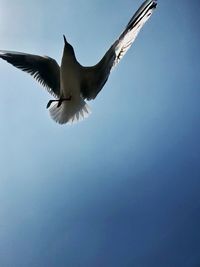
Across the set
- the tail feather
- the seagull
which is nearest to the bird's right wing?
the seagull

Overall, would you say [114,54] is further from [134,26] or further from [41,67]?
[41,67]

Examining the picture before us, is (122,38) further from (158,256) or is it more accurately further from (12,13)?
(158,256)

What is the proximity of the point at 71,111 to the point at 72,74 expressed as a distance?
69 mm

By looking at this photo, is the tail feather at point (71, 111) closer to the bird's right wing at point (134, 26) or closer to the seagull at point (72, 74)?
the seagull at point (72, 74)

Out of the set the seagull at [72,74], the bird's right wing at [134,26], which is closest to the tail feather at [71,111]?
the seagull at [72,74]

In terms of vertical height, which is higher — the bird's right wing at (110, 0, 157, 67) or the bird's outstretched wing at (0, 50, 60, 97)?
the bird's outstretched wing at (0, 50, 60, 97)

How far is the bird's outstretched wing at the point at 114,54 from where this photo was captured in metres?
0.65

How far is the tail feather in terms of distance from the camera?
→ 762 mm

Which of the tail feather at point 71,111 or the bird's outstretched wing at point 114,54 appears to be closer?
the bird's outstretched wing at point 114,54

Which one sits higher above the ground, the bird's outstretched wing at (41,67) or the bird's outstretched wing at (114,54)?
the bird's outstretched wing at (41,67)

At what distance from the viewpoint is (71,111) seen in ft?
2.52

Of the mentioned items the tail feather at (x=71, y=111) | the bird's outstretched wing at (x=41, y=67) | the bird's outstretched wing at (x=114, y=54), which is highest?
the bird's outstretched wing at (x=41, y=67)

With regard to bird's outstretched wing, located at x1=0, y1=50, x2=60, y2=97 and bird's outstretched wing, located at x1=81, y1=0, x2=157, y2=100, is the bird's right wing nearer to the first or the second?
bird's outstretched wing, located at x1=81, y1=0, x2=157, y2=100

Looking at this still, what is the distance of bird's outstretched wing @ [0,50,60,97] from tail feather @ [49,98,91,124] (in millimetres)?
59
